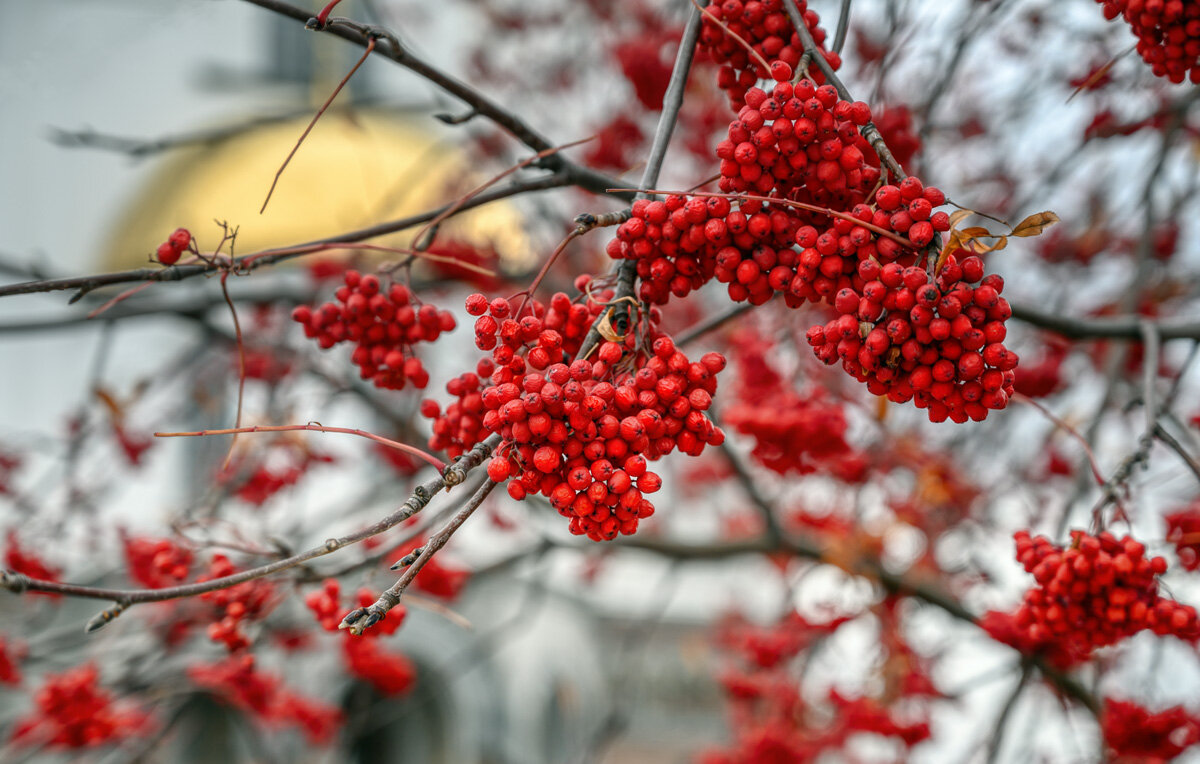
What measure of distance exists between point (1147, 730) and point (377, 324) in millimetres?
1823

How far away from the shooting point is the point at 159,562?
1408 millimetres

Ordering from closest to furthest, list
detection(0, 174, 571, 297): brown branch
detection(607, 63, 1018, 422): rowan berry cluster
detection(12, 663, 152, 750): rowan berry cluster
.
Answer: detection(607, 63, 1018, 422): rowan berry cluster < detection(0, 174, 571, 297): brown branch < detection(12, 663, 152, 750): rowan berry cluster

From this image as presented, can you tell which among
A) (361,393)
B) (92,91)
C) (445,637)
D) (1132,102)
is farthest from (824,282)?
(92,91)

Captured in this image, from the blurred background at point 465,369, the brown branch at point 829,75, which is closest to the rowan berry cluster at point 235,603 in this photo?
the blurred background at point 465,369

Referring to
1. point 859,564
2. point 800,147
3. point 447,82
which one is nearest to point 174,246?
point 447,82

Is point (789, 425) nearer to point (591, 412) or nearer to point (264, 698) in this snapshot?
point (591, 412)

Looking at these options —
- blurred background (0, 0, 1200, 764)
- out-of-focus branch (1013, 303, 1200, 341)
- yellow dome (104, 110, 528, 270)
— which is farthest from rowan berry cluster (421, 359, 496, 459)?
yellow dome (104, 110, 528, 270)

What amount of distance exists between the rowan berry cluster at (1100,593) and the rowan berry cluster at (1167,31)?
0.66 meters

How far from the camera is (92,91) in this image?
242 inches

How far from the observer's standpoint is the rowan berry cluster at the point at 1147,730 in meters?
1.67

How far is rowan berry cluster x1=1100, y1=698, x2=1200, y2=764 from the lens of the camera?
167 cm

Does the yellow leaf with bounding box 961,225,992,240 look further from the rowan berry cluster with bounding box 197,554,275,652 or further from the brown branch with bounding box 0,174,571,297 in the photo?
the rowan berry cluster with bounding box 197,554,275,652

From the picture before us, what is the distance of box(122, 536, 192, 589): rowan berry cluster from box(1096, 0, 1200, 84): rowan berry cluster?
171 cm

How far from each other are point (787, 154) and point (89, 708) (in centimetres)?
221
